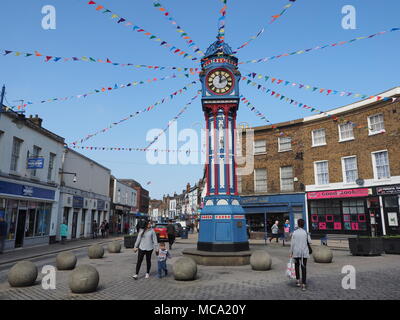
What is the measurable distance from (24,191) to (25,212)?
1.50 m

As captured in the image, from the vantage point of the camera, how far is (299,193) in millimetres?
25297

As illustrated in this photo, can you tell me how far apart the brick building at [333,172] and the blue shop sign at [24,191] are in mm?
15545

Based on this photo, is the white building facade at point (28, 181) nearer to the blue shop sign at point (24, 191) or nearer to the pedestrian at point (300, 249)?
the blue shop sign at point (24, 191)

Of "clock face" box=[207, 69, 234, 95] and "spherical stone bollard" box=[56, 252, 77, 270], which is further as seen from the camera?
"clock face" box=[207, 69, 234, 95]

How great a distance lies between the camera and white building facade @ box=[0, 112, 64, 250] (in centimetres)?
1662

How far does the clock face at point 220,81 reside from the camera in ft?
42.6

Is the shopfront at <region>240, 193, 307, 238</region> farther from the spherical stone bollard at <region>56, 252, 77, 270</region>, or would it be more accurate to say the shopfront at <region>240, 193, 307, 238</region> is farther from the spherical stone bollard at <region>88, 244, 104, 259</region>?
the spherical stone bollard at <region>56, 252, 77, 270</region>

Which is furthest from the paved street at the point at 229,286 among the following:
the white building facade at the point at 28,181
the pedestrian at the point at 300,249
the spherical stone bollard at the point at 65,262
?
the white building facade at the point at 28,181

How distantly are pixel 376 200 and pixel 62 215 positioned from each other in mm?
23223

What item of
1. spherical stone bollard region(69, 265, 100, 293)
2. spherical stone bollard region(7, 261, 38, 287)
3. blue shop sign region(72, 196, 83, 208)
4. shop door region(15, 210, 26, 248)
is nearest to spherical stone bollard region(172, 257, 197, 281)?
spherical stone bollard region(69, 265, 100, 293)

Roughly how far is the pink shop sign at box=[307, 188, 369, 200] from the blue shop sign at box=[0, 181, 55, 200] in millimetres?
20338

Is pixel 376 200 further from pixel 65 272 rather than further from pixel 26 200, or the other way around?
pixel 26 200

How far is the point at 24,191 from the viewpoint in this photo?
18.0m
